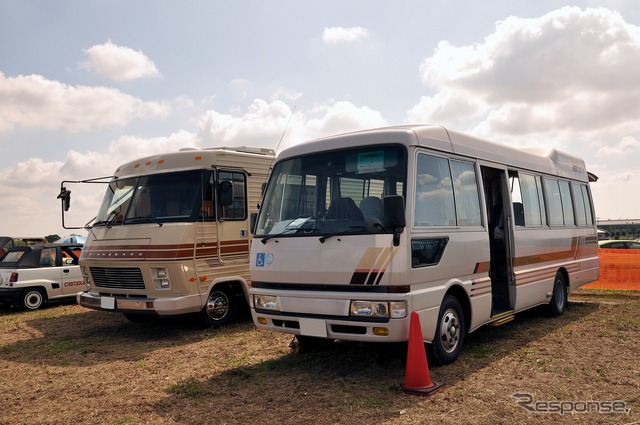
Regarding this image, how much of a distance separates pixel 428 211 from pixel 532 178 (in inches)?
150

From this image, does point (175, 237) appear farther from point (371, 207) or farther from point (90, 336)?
point (371, 207)

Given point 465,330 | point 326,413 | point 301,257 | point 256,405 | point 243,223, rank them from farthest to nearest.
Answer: point 243,223
point 465,330
point 301,257
point 256,405
point 326,413

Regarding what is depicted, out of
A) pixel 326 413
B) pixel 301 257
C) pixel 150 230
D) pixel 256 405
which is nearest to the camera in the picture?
pixel 326 413

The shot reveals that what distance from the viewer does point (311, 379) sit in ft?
20.9

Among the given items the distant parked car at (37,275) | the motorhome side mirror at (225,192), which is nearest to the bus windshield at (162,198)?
the motorhome side mirror at (225,192)

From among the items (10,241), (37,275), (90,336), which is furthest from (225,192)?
(10,241)

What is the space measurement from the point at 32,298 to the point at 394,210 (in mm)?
11023

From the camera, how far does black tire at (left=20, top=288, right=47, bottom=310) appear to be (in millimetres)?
13211

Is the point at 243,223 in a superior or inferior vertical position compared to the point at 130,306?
superior

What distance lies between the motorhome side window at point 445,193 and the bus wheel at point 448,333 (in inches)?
38.3

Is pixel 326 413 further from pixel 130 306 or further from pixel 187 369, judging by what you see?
pixel 130 306

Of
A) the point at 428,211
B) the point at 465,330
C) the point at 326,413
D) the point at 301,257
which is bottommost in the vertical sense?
the point at 326,413

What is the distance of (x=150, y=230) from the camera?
913cm

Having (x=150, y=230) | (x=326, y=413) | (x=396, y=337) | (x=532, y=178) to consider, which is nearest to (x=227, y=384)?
(x=326, y=413)
